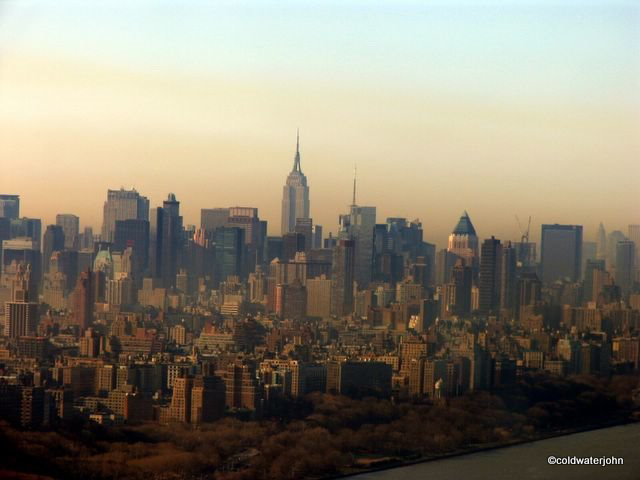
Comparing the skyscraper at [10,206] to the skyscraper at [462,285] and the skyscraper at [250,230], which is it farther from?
the skyscraper at [462,285]

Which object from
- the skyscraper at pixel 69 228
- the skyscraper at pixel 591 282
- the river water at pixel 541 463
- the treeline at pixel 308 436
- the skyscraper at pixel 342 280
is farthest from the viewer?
the skyscraper at pixel 342 280

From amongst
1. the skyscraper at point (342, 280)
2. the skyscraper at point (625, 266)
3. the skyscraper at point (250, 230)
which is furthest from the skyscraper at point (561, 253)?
the skyscraper at point (342, 280)

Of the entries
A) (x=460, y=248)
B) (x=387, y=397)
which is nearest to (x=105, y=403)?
(x=387, y=397)

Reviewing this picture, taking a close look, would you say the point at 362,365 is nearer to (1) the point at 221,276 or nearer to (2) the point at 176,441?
(2) the point at 176,441

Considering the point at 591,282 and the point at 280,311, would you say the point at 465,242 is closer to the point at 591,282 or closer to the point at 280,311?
the point at 591,282

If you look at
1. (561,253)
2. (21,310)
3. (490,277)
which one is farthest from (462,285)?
(21,310)

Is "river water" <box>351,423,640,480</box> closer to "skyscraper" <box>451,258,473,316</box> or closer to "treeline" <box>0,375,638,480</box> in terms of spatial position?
"treeline" <box>0,375,638,480</box>
